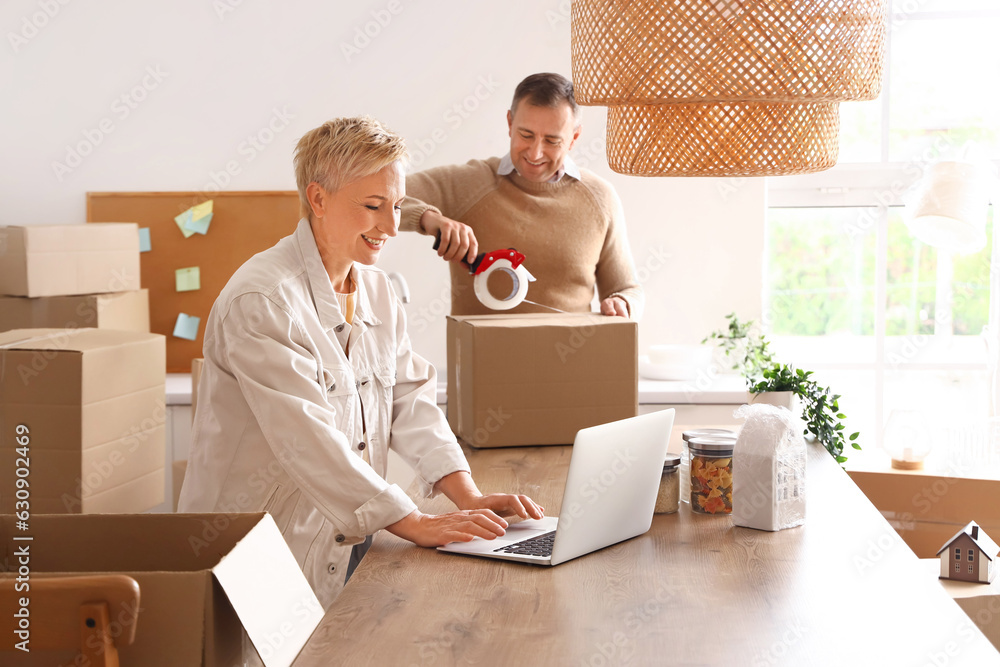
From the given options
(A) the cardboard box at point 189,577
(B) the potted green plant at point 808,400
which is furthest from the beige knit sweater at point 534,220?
(A) the cardboard box at point 189,577

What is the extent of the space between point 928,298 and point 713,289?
826mm

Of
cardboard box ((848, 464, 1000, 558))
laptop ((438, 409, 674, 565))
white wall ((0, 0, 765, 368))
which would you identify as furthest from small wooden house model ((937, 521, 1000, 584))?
white wall ((0, 0, 765, 368))

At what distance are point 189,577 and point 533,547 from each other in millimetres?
515

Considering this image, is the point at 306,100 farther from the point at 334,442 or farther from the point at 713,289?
the point at 334,442

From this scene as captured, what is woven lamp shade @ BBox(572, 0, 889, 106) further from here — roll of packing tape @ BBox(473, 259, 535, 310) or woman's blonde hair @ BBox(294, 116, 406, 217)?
roll of packing tape @ BBox(473, 259, 535, 310)

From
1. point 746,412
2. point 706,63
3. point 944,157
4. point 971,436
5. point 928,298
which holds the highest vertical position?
point 944,157

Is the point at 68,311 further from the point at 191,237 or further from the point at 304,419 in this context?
the point at 304,419

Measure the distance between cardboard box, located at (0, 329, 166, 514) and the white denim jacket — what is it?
0.48 meters

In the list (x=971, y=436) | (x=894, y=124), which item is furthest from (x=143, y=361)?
(x=894, y=124)

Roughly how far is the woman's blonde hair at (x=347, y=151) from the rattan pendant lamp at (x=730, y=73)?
0.36 metres

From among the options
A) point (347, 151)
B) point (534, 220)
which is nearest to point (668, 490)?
point (347, 151)

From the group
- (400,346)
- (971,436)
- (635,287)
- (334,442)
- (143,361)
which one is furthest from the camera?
(971,436)

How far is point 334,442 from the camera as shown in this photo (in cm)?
142

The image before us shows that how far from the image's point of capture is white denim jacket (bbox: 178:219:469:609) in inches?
56.1
